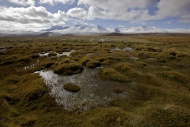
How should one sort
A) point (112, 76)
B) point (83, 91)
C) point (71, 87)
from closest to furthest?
point (83, 91), point (71, 87), point (112, 76)

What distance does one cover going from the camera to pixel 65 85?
25.7 metres

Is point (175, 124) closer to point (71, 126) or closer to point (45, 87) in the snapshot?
point (71, 126)

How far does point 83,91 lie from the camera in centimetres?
2395

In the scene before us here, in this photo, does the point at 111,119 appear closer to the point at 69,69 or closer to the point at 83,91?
the point at 83,91

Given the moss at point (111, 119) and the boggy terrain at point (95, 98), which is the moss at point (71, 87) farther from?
the moss at point (111, 119)

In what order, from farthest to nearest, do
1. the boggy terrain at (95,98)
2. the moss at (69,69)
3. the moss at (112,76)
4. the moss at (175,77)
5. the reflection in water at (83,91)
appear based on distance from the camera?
1. the moss at (69,69)
2. the moss at (112,76)
3. the moss at (175,77)
4. the reflection in water at (83,91)
5. the boggy terrain at (95,98)

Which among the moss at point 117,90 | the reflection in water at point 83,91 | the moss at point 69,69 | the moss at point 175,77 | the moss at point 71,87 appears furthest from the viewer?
the moss at point 69,69

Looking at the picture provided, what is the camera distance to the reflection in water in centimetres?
2063

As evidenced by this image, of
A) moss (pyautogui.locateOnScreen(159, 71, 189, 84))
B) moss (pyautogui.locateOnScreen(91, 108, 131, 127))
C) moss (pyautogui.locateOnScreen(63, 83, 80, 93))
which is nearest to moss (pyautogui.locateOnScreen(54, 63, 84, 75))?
moss (pyautogui.locateOnScreen(63, 83, 80, 93))

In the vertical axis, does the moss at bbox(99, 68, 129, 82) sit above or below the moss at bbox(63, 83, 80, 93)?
above

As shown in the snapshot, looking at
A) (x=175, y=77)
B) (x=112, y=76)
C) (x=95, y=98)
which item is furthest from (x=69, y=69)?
(x=175, y=77)

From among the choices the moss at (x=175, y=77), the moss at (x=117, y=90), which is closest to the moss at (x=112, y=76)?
the moss at (x=117, y=90)

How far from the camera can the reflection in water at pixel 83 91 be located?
2063cm

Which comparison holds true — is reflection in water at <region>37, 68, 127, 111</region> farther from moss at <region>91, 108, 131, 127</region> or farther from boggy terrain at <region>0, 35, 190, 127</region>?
moss at <region>91, 108, 131, 127</region>
